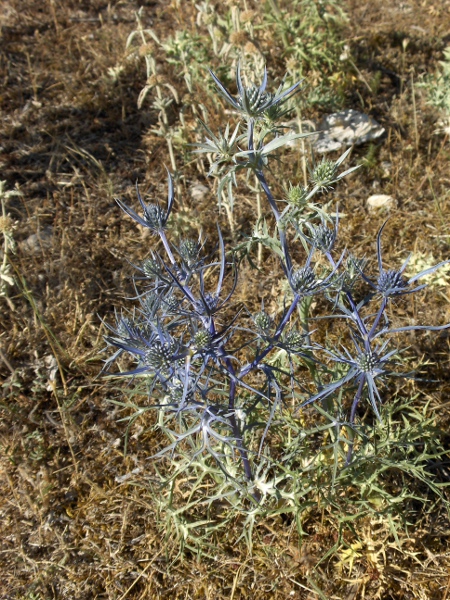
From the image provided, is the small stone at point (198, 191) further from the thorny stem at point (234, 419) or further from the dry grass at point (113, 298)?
the thorny stem at point (234, 419)

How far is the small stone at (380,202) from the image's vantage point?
3.26 metres

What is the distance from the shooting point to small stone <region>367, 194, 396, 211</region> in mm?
3263

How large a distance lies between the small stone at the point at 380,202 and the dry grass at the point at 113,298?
62mm

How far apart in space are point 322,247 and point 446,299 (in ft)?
4.91

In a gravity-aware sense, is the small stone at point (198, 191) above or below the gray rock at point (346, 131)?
below

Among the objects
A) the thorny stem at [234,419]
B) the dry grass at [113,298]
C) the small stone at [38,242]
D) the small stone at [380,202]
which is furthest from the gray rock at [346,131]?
the thorny stem at [234,419]

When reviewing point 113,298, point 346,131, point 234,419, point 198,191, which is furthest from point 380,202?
point 234,419

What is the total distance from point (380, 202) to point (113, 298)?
1.73m

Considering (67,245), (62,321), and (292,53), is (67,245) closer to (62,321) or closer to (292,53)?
(62,321)

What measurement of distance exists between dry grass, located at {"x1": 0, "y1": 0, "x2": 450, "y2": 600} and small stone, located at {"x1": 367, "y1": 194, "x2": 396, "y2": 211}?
0.06m

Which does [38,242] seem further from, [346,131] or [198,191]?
[346,131]

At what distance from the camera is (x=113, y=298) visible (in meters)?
3.10

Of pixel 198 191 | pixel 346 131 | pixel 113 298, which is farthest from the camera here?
pixel 346 131

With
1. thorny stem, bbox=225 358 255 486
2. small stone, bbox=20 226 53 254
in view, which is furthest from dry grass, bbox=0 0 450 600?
thorny stem, bbox=225 358 255 486
